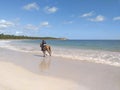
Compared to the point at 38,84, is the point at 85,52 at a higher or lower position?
lower

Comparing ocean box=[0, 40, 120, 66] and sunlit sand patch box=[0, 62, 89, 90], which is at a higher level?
sunlit sand patch box=[0, 62, 89, 90]

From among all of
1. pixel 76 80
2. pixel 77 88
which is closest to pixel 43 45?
pixel 76 80

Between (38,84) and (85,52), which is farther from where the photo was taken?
(85,52)

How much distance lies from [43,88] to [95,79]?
8.73ft

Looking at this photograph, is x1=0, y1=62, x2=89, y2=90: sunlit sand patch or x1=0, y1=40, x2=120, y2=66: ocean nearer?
x1=0, y1=62, x2=89, y2=90: sunlit sand patch

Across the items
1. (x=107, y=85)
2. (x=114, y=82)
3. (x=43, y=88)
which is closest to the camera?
(x=43, y=88)

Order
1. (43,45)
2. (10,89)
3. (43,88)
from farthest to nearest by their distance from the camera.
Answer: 1. (43,45)
2. (43,88)
3. (10,89)

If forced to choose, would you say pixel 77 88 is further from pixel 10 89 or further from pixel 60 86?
pixel 10 89

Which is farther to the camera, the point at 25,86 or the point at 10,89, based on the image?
the point at 25,86

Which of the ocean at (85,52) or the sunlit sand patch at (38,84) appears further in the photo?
the ocean at (85,52)

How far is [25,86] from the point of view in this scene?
662 centimetres

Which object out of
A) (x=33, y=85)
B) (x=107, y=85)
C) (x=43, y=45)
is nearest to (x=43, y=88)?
(x=33, y=85)

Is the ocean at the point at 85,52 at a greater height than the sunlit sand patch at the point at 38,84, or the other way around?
the sunlit sand patch at the point at 38,84

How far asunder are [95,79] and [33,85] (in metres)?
2.82
